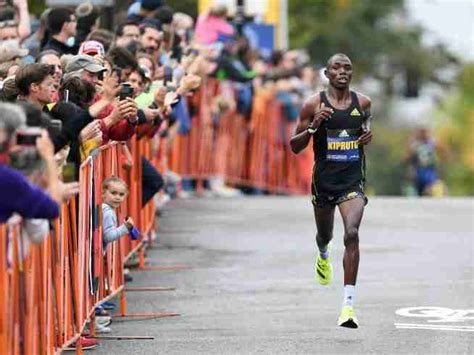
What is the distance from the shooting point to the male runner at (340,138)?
14656 millimetres

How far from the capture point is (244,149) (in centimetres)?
2897

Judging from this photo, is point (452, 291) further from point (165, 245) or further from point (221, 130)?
point (221, 130)

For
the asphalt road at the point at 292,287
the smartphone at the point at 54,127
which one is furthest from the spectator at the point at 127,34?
the smartphone at the point at 54,127

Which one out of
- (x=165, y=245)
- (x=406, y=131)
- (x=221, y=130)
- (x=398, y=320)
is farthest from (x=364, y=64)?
(x=398, y=320)

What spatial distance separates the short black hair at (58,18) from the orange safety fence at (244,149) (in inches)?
269

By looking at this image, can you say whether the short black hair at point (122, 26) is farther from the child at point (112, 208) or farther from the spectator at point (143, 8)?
the child at point (112, 208)

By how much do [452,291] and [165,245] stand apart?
4.28 meters

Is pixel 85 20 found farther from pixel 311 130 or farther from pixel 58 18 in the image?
pixel 311 130

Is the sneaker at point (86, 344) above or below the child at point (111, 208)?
below

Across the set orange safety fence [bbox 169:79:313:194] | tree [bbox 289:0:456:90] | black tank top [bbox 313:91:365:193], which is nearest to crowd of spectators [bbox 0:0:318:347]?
orange safety fence [bbox 169:79:313:194]

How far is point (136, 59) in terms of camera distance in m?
16.7

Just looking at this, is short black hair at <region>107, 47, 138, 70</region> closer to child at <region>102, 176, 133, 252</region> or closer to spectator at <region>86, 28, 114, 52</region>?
spectator at <region>86, 28, 114, 52</region>

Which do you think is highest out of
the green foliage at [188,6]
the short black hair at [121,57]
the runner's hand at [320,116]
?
the green foliage at [188,6]

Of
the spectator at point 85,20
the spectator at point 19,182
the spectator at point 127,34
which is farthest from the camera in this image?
the spectator at point 85,20
